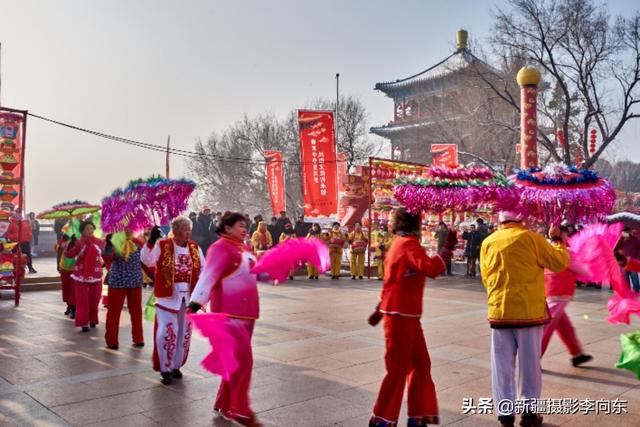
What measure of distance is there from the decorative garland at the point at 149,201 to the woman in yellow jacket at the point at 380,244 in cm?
939

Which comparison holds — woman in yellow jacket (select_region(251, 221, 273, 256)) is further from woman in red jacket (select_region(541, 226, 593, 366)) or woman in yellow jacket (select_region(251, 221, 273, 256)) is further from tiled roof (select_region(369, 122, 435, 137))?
tiled roof (select_region(369, 122, 435, 137))

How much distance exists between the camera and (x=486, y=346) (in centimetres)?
670

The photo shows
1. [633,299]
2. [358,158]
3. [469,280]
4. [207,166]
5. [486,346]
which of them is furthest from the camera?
[207,166]

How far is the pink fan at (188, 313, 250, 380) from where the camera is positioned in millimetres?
3975

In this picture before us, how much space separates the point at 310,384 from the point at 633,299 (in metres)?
2.72

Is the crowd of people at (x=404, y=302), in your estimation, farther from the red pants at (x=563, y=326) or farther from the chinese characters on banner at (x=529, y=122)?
the chinese characters on banner at (x=529, y=122)

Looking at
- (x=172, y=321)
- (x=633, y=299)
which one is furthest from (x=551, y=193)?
(x=172, y=321)

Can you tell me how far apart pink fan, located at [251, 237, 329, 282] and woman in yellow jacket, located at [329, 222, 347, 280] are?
435 inches

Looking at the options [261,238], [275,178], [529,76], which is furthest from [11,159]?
[275,178]

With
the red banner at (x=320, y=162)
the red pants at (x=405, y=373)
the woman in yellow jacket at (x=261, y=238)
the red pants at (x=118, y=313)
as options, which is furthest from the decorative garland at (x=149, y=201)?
the red banner at (x=320, y=162)

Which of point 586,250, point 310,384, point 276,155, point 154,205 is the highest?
point 276,155

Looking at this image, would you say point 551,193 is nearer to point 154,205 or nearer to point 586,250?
point 586,250

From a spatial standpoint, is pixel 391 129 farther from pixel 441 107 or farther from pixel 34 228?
pixel 34 228

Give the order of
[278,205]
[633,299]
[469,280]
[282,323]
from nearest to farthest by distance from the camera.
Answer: [633,299]
[282,323]
[469,280]
[278,205]
